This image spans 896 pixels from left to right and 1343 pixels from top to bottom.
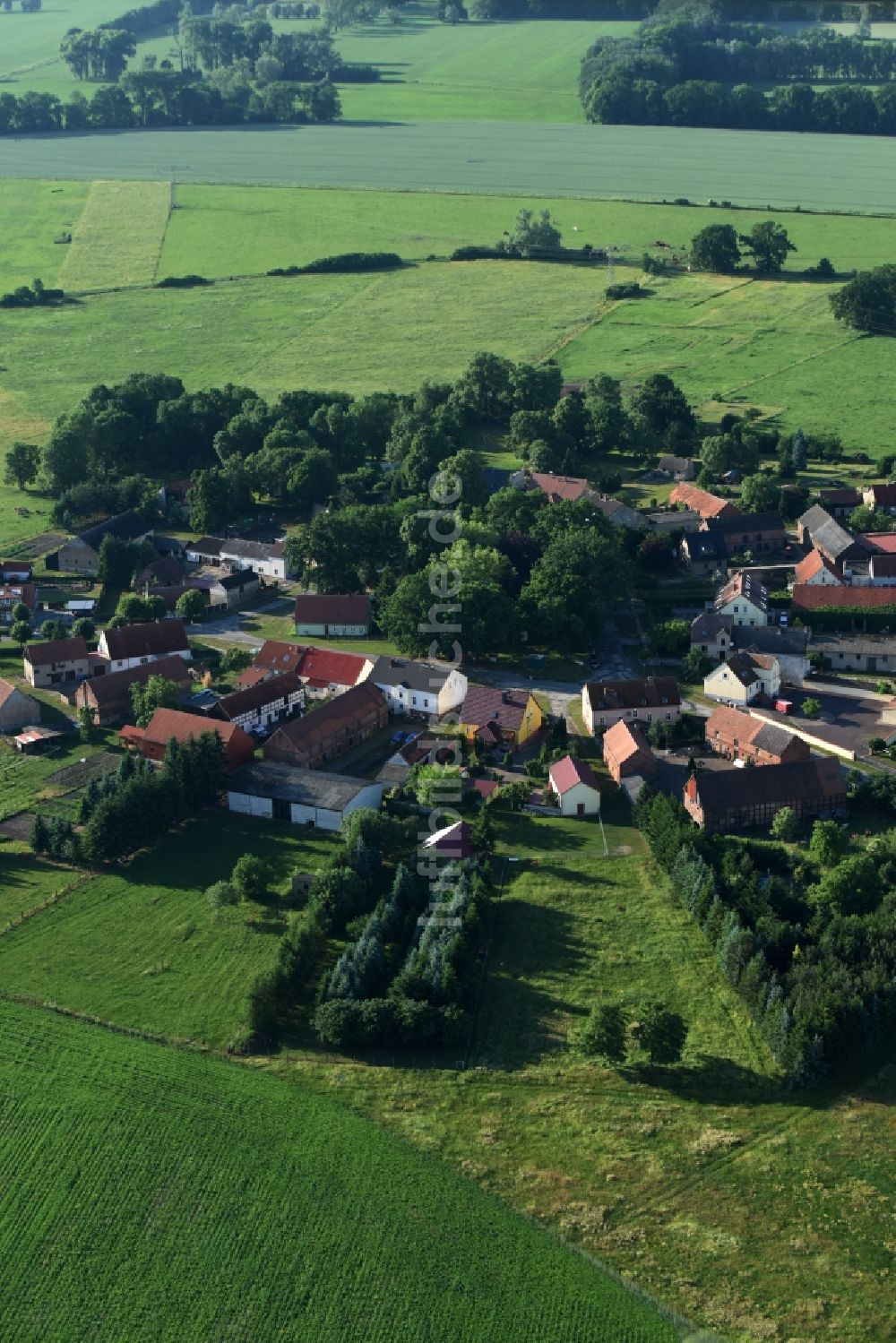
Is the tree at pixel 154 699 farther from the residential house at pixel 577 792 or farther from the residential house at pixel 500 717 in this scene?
the residential house at pixel 577 792

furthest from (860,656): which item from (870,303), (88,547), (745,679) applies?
(870,303)

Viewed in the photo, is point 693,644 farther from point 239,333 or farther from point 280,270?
point 280,270

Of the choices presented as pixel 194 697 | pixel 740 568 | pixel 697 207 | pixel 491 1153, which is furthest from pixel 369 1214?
pixel 697 207

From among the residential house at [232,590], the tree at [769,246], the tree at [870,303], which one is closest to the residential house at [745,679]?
the residential house at [232,590]

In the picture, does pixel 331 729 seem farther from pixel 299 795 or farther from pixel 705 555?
pixel 705 555

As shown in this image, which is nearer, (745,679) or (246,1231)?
(246,1231)
